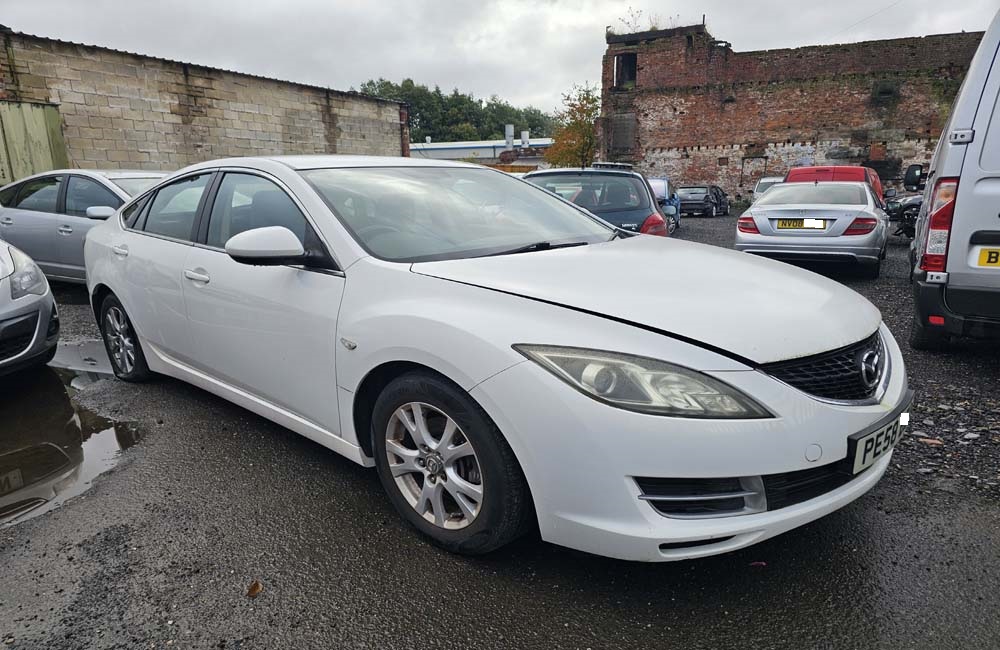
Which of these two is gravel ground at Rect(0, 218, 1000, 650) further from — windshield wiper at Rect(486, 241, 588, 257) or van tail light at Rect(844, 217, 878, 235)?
van tail light at Rect(844, 217, 878, 235)

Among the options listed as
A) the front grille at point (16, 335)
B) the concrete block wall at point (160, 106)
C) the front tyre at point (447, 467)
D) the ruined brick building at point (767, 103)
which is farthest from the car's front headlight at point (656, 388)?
the ruined brick building at point (767, 103)

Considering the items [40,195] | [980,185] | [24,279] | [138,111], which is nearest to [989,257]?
[980,185]

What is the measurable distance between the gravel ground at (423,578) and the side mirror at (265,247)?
1057 millimetres

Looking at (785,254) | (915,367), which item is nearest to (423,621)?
(915,367)

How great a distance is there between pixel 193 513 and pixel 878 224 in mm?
7964

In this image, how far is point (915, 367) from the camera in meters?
4.31

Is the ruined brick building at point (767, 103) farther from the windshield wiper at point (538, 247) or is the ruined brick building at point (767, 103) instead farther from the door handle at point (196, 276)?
the door handle at point (196, 276)

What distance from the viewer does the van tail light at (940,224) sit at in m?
3.66

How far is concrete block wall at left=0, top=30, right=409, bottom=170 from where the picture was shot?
12055mm

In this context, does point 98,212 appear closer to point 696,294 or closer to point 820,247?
point 696,294

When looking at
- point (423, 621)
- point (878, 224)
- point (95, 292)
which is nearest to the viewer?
point (423, 621)

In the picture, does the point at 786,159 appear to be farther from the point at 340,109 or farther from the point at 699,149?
the point at 340,109

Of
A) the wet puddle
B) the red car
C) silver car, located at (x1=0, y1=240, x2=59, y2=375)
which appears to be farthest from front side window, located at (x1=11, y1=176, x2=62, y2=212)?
the red car

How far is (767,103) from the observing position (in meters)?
27.8
